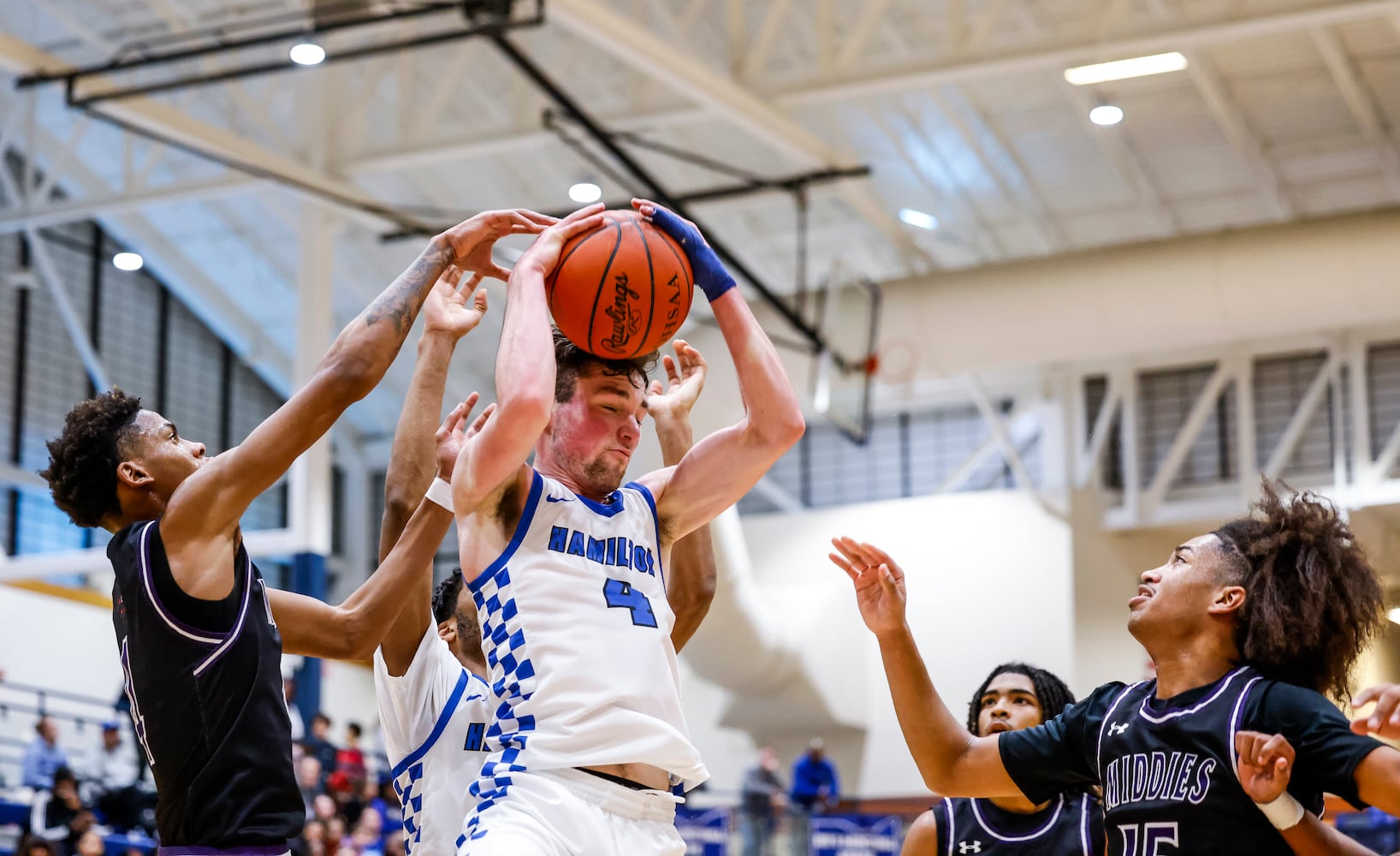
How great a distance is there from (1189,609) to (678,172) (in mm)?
19213

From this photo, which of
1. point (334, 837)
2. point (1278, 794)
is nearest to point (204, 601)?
point (1278, 794)

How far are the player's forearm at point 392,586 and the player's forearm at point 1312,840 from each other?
2469 mm

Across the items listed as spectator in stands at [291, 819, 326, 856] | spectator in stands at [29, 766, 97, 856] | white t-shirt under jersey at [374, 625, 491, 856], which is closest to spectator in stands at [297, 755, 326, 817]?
spectator in stands at [291, 819, 326, 856]

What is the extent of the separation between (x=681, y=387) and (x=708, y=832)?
14.9 m

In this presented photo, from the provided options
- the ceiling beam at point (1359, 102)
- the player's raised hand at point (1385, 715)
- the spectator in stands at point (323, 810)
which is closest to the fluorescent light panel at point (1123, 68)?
the ceiling beam at point (1359, 102)

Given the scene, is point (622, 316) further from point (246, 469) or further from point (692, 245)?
point (246, 469)

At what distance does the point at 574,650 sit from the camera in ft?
14.2

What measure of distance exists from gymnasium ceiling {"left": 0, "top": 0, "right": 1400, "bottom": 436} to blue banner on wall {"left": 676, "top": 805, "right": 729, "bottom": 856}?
7234mm

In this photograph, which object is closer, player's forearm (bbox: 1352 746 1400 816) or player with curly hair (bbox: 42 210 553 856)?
player's forearm (bbox: 1352 746 1400 816)

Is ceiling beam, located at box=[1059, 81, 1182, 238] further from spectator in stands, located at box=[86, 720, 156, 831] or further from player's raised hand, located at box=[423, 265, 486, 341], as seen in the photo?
player's raised hand, located at box=[423, 265, 486, 341]

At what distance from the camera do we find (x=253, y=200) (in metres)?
25.6

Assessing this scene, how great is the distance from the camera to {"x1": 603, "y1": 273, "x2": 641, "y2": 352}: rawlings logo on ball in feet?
15.1

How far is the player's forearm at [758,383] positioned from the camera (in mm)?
4805

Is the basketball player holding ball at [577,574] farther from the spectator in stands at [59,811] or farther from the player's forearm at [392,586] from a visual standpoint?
the spectator in stands at [59,811]
